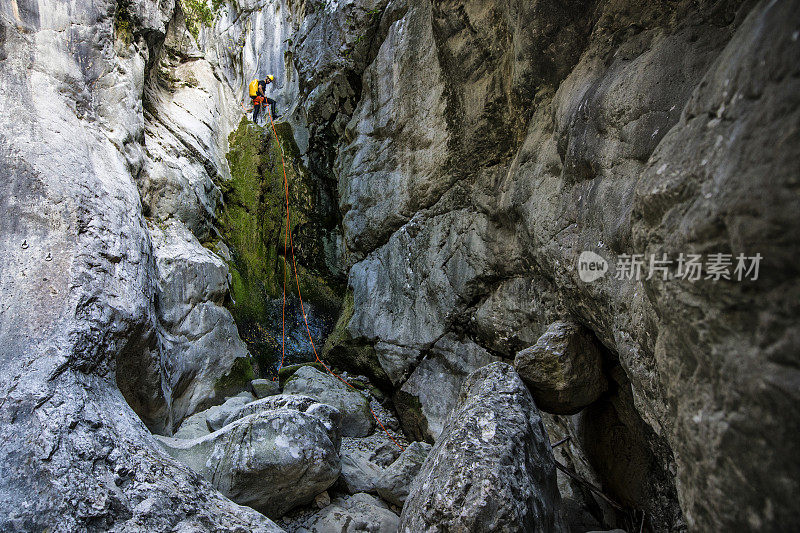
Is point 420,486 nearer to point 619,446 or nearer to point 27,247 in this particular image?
point 619,446

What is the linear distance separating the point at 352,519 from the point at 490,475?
2.23 m

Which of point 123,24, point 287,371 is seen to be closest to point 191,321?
point 287,371

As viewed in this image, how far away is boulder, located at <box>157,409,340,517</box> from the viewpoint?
4.29m

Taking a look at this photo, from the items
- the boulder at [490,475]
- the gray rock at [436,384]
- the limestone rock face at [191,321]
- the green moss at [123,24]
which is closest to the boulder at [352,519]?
the boulder at [490,475]

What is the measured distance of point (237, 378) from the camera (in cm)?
713

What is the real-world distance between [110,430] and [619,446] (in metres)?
4.59

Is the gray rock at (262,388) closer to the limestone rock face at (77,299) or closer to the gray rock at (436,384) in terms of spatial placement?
the limestone rock face at (77,299)

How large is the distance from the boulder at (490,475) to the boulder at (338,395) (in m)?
3.55

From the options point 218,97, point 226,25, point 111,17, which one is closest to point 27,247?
point 111,17

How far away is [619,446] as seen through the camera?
13.5 ft

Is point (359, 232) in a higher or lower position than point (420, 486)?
higher

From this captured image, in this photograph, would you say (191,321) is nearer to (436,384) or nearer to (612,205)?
(436,384)

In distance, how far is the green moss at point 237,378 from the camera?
686 centimetres

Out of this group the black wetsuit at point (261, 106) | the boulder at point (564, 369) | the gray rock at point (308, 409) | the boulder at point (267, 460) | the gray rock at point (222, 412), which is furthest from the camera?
the black wetsuit at point (261, 106)
